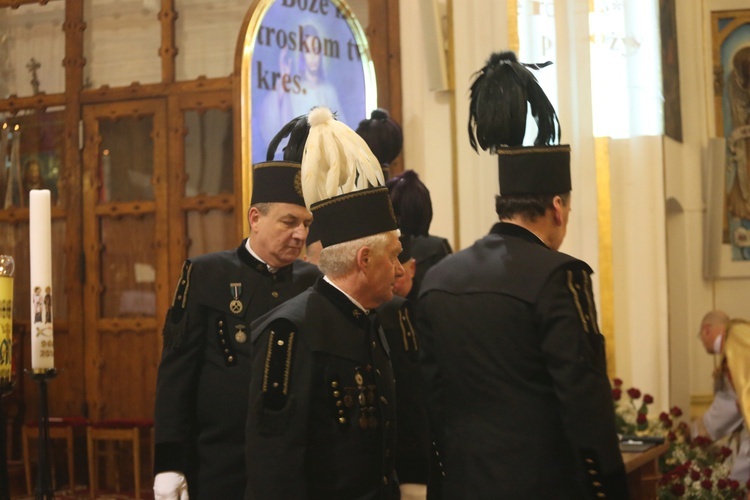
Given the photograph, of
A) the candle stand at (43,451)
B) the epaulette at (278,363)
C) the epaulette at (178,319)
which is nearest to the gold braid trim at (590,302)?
the epaulette at (278,363)

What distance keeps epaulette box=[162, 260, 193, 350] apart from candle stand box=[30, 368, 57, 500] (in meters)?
0.37

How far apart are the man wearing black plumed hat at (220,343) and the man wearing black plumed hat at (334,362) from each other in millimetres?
594

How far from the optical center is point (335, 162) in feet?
9.28

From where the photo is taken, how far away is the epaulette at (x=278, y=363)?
8.16 feet

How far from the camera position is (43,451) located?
10.0ft

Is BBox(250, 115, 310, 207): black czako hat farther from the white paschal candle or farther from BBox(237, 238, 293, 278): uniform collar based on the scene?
the white paschal candle

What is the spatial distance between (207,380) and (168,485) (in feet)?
Result: 1.16

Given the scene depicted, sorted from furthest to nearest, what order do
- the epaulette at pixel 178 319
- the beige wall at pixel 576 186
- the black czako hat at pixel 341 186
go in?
the beige wall at pixel 576 186 → the epaulette at pixel 178 319 → the black czako hat at pixel 341 186

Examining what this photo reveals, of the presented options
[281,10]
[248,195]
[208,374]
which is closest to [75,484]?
[248,195]

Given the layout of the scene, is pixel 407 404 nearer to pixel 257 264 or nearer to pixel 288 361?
pixel 257 264

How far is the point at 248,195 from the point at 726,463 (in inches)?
133

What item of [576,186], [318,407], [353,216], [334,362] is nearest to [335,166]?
[353,216]

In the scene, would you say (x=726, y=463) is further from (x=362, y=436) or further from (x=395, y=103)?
(x=362, y=436)

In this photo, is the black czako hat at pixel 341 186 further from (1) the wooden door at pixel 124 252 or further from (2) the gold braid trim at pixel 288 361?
(1) the wooden door at pixel 124 252
